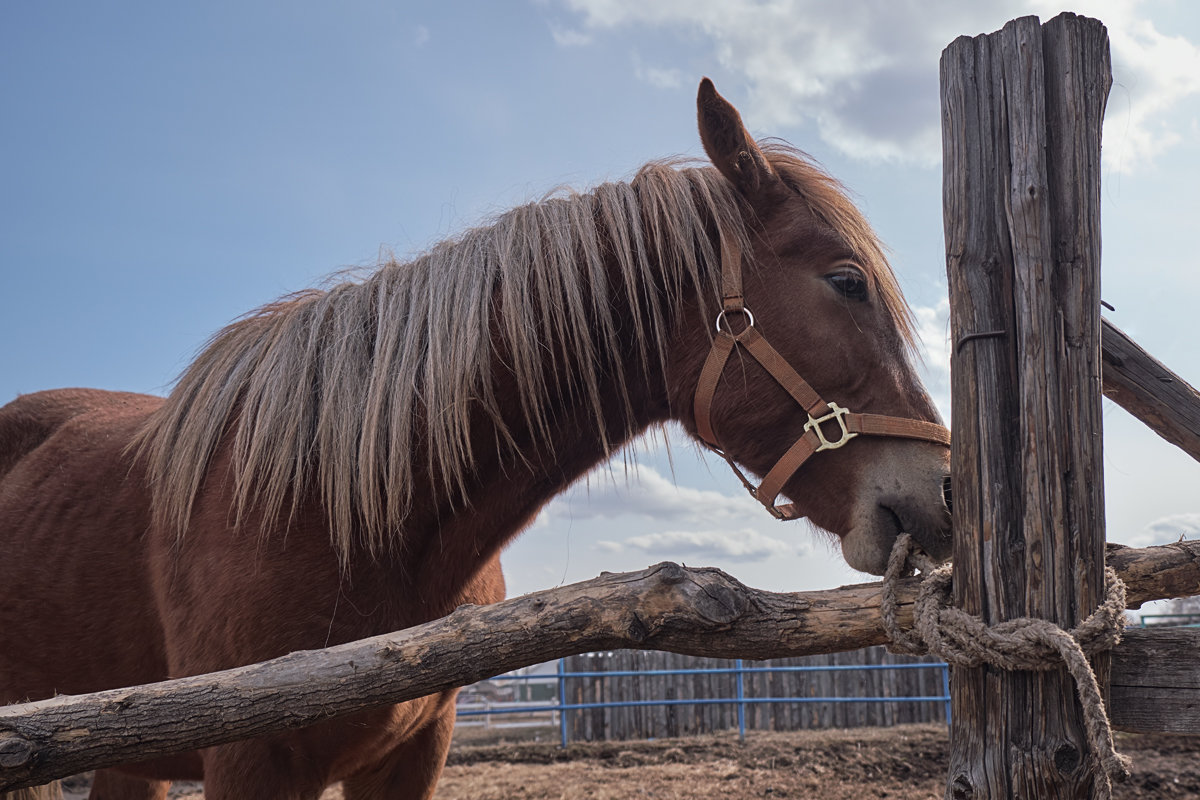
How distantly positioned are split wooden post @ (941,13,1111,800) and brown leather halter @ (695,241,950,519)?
1.70 feet

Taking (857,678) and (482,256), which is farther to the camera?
(857,678)

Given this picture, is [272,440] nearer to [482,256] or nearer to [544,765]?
[482,256]

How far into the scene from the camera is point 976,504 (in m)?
1.44

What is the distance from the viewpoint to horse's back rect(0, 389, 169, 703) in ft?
8.41

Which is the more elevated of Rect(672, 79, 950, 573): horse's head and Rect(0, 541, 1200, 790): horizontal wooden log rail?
Rect(672, 79, 950, 573): horse's head

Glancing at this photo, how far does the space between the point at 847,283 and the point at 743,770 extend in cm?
648

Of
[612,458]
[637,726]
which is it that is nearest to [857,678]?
[637,726]

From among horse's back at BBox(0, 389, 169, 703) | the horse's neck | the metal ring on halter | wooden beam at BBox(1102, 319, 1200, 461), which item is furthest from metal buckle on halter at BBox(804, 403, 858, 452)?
horse's back at BBox(0, 389, 169, 703)

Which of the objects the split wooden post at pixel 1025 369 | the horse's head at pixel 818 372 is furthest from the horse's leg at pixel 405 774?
the split wooden post at pixel 1025 369

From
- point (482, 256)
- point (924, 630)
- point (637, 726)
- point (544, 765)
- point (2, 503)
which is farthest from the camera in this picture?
point (637, 726)

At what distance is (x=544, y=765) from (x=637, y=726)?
10.9 feet

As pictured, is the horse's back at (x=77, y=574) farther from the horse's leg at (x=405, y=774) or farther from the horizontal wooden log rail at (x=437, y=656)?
the horizontal wooden log rail at (x=437, y=656)

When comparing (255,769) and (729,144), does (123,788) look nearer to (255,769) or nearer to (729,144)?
(255,769)

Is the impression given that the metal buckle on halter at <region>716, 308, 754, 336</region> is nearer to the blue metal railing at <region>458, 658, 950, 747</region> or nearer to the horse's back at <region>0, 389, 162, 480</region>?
the horse's back at <region>0, 389, 162, 480</region>
